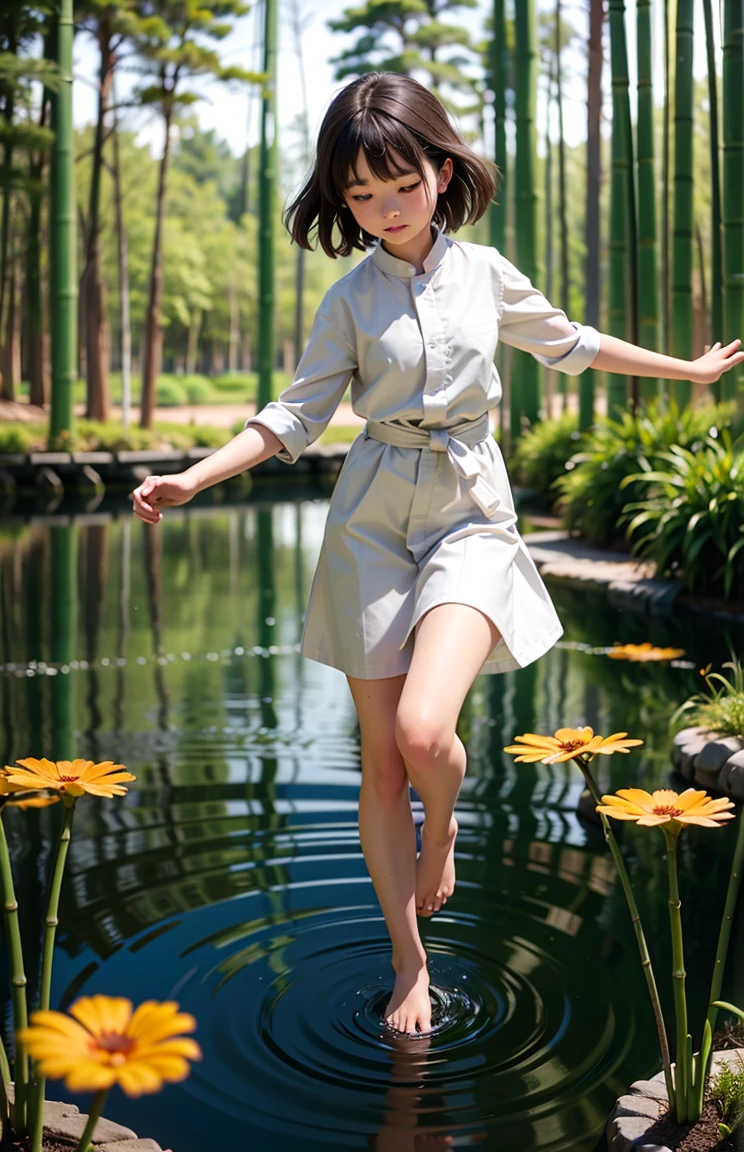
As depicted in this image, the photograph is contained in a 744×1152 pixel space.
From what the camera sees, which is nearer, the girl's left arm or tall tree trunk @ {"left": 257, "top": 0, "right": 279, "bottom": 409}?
the girl's left arm

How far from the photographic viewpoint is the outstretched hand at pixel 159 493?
71.5 inches

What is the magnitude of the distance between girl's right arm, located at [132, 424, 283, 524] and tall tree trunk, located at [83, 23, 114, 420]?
54.0 feet

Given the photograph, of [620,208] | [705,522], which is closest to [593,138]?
[620,208]

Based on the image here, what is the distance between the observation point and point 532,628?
7.04 feet

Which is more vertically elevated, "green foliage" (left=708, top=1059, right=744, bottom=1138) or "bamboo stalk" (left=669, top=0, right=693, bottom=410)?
"bamboo stalk" (left=669, top=0, right=693, bottom=410)

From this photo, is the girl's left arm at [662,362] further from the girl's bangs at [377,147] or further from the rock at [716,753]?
the rock at [716,753]

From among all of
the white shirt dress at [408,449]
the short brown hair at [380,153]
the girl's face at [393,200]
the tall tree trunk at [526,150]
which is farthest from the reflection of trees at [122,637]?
the tall tree trunk at [526,150]

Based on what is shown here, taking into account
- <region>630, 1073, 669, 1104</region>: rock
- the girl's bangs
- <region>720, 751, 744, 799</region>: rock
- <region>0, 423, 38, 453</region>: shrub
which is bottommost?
<region>630, 1073, 669, 1104</region>: rock

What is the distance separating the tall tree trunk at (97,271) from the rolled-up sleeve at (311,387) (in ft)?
53.8

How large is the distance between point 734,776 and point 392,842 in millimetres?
1344

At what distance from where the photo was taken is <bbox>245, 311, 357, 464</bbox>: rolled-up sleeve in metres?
2.06

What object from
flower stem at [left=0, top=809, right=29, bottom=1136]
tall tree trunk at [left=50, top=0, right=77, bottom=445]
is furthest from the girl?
tall tree trunk at [left=50, top=0, right=77, bottom=445]

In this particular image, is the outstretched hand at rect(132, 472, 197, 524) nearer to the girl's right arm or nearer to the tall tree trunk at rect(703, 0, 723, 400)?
the girl's right arm

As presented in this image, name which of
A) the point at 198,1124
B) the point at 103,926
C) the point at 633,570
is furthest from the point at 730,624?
the point at 198,1124
